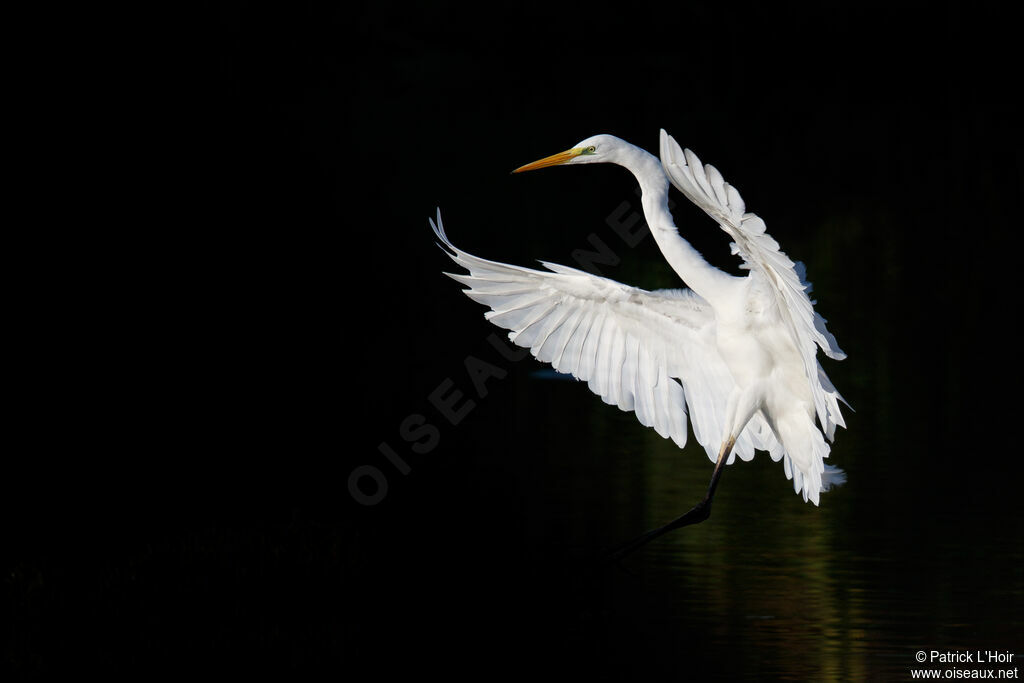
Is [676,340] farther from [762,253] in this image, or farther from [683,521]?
[762,253]

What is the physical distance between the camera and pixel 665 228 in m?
6.23

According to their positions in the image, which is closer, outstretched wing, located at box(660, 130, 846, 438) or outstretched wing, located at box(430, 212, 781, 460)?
outstretched wing, located at box(660, 130, 846, 438)

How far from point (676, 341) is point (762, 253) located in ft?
4.72

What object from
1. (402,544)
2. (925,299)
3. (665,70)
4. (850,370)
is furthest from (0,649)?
(665,70)

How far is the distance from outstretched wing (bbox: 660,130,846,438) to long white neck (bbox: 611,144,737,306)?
33 centimetres

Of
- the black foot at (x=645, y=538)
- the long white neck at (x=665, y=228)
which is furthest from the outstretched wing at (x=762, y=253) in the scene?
the black foot at (x=645, y=538)

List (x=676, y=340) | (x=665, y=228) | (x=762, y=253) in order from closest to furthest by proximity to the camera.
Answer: (x=762, y=253) < (x=665, y=228) < (x=676, y=340)

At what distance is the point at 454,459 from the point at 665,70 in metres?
21.5

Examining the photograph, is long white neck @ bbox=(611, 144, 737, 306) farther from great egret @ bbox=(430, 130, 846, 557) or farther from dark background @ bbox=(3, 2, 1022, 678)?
dark background @ bbox=(3, 2, 1022, 678)

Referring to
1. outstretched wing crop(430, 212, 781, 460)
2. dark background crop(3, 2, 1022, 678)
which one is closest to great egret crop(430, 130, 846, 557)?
outstretched wing crop(430, 212, 781, 460)

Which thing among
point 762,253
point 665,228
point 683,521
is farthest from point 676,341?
point 762,253

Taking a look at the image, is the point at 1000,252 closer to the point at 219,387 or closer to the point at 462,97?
the point at 219,387

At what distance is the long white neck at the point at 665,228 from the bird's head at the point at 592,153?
3 cm

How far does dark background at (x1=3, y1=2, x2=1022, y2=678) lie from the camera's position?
670 centimetres
